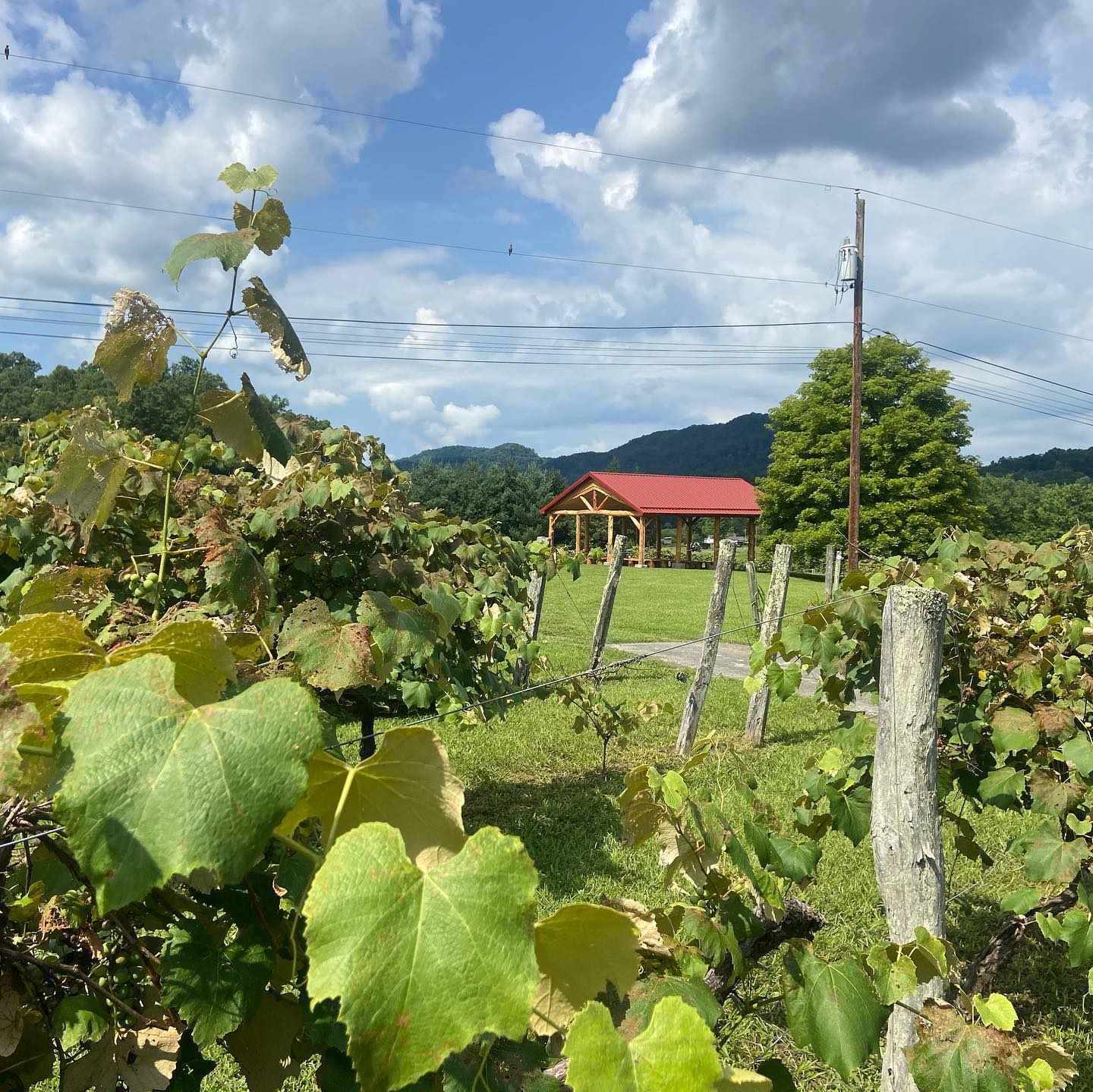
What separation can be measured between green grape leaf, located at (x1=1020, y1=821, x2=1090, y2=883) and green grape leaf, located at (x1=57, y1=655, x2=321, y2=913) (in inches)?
102

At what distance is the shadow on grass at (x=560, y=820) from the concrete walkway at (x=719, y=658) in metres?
4.29

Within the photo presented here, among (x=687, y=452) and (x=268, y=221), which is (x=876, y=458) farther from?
(x=687, y=452)

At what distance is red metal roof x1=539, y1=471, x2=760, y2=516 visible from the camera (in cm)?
3884

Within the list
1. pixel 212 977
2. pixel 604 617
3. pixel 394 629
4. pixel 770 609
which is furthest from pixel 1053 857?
pixel 604 617

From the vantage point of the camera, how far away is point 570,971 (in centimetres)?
63

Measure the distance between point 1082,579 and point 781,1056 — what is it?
1.99 m

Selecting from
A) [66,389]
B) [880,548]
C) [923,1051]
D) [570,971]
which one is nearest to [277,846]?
[570,971]

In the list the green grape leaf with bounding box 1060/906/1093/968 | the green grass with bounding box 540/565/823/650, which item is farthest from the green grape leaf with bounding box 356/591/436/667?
the green grass with bounding box 540/565/823/650

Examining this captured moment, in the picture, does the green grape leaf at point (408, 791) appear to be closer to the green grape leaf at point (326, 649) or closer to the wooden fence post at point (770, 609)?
the green grape leaf at point (326, 649)

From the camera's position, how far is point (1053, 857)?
7.93 feet

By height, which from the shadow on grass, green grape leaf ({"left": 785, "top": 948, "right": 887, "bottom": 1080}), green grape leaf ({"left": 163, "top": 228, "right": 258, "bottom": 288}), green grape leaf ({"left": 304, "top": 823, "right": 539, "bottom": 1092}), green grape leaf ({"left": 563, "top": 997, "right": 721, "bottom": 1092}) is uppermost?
green grape leaf ({"left": 163, "top": 228, "right": 258, "bottom": 288})

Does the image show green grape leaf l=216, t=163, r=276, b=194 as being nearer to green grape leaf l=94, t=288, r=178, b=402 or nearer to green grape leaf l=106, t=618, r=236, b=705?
green grape leaf l=94, t=288, r=178, b=402

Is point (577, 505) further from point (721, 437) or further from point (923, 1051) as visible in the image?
point (721, 437)

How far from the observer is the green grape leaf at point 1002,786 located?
8.65 ft
